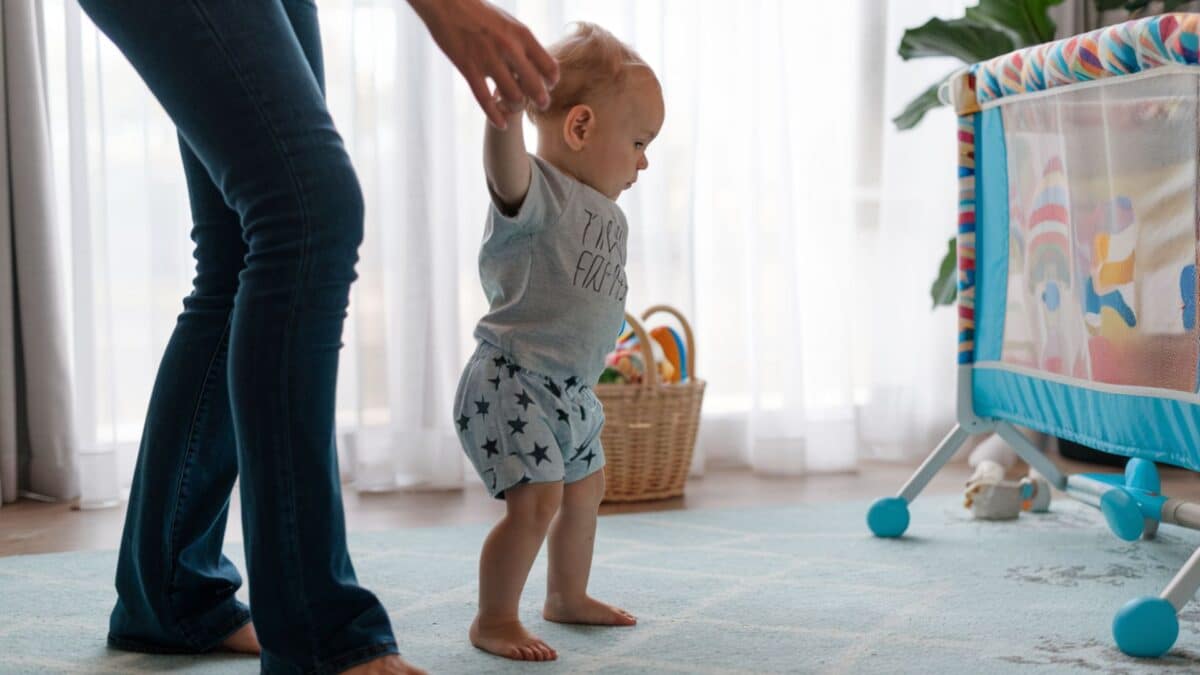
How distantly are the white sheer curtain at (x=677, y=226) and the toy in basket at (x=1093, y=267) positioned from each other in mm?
822

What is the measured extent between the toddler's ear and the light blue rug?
0.55 m

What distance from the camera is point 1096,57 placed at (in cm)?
149

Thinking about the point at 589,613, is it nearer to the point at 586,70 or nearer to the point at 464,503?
the point at 586,70

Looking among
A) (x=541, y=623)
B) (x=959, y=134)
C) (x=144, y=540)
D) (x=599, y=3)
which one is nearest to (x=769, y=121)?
(x=599, y=3)

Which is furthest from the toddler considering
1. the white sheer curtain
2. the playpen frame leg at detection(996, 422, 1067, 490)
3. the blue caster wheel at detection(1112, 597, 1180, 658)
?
the white sheer curtain

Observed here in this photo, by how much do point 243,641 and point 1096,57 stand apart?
3.89ft

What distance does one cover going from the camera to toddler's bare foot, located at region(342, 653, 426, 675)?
101 cm

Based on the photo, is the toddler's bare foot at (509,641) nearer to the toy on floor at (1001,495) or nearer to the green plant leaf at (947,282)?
the toy on floor at (1001,495)

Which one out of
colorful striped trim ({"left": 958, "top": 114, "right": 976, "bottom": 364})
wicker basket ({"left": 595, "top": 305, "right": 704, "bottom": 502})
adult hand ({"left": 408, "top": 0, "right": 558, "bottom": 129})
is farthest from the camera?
wicker basket ({"left": 595, "top": 305, "right": 704, "bottom": 502})

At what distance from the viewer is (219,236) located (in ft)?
4.01

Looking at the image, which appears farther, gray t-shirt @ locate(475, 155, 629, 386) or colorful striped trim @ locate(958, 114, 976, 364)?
colorful striped trim @ locate(958, 114, 976, 364)

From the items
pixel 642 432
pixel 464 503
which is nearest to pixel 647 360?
pixel 642 432

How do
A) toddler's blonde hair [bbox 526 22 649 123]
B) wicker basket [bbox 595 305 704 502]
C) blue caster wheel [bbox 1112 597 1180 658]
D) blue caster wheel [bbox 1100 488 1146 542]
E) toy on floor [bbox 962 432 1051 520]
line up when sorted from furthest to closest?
wicker basket [bbox 595 305 704 502] → toy on floor [bbox 962 432 1051 520] → blue caster wheel [bbox 1100 488 1146 542] → toddler's blonde hair [bbox 526 22 649 123] → blue caster wheel [bbox 1112 597 1180 658]

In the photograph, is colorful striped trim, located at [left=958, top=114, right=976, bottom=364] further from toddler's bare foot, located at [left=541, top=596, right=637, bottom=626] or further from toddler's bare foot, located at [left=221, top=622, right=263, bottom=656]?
toddler's bare foot, located at [left=221, top=622, right=263, bottom=656]
